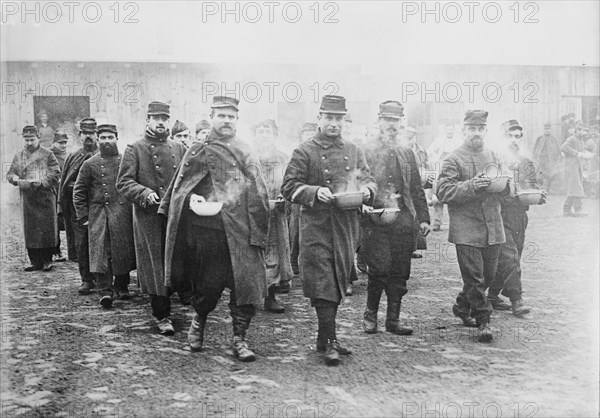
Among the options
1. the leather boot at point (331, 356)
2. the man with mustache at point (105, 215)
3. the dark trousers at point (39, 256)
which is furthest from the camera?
the dark trousers at point (39, 256)

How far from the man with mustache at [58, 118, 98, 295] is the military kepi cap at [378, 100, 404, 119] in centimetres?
359

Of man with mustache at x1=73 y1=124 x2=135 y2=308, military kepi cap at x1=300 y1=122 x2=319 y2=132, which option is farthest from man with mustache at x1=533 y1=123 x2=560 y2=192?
man with mustache at x1=73 y1=124 x2=135 y2=308

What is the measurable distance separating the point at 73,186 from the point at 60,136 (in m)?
1.74

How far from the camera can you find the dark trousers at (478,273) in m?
5.34

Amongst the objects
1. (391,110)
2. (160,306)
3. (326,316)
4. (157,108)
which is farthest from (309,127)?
(326,316)

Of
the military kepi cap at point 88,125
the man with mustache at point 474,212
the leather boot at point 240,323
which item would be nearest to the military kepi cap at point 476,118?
the man with mustache at point 474,212

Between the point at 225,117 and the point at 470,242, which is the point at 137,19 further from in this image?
the point at 470,242

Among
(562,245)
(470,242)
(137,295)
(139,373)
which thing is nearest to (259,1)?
(470,242)

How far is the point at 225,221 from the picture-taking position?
497 cm

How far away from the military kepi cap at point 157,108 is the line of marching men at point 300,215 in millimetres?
12

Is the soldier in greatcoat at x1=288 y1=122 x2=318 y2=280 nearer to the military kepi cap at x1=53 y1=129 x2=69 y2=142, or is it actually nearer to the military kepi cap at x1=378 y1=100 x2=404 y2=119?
the military kepi cap at x1=378 y1=100 x2=404 y2=119

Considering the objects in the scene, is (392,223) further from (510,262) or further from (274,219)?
(274,219)

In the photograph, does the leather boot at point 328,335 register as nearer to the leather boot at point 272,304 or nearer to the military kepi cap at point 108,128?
the leather boot at point 272,304

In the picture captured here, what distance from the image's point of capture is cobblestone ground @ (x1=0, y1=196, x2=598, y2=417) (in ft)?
13.5
